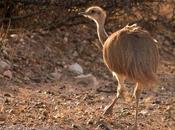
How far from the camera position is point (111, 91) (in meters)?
9.28

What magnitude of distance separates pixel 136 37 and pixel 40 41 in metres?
3.37

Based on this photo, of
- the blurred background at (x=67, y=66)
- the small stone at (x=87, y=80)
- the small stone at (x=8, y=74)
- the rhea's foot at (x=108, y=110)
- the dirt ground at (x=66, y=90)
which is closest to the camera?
the dirt ground at (x=66, y=90)

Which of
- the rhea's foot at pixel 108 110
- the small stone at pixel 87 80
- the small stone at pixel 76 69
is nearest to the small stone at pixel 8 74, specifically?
the small stone at pixel 87 80

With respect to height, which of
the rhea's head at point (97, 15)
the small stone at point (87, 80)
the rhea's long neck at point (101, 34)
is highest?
the rhea's head at point (97, 15)

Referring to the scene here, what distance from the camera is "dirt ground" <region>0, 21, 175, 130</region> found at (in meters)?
7.18

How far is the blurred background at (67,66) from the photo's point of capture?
24.4ft

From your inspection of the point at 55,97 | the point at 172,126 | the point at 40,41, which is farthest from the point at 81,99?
the point at 40,41

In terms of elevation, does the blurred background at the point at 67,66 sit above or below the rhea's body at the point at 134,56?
below

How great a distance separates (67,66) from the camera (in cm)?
1006

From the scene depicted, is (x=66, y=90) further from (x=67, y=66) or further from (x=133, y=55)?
(x=133, y=55)

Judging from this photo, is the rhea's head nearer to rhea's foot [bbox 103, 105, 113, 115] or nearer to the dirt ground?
the dirt ground

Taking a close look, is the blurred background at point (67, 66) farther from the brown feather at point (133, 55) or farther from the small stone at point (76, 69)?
the brown feather at point (133, 55)

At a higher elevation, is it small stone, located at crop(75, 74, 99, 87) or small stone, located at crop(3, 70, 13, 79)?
small stone, located at crop(3, 70, 13, 79)

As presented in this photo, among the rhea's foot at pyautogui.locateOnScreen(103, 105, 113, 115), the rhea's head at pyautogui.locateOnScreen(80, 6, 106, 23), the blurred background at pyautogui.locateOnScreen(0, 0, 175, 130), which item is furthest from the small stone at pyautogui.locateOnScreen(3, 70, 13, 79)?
the rhea's foot at pyautogui.locateOnScreen(103, 105, 113, 115)
